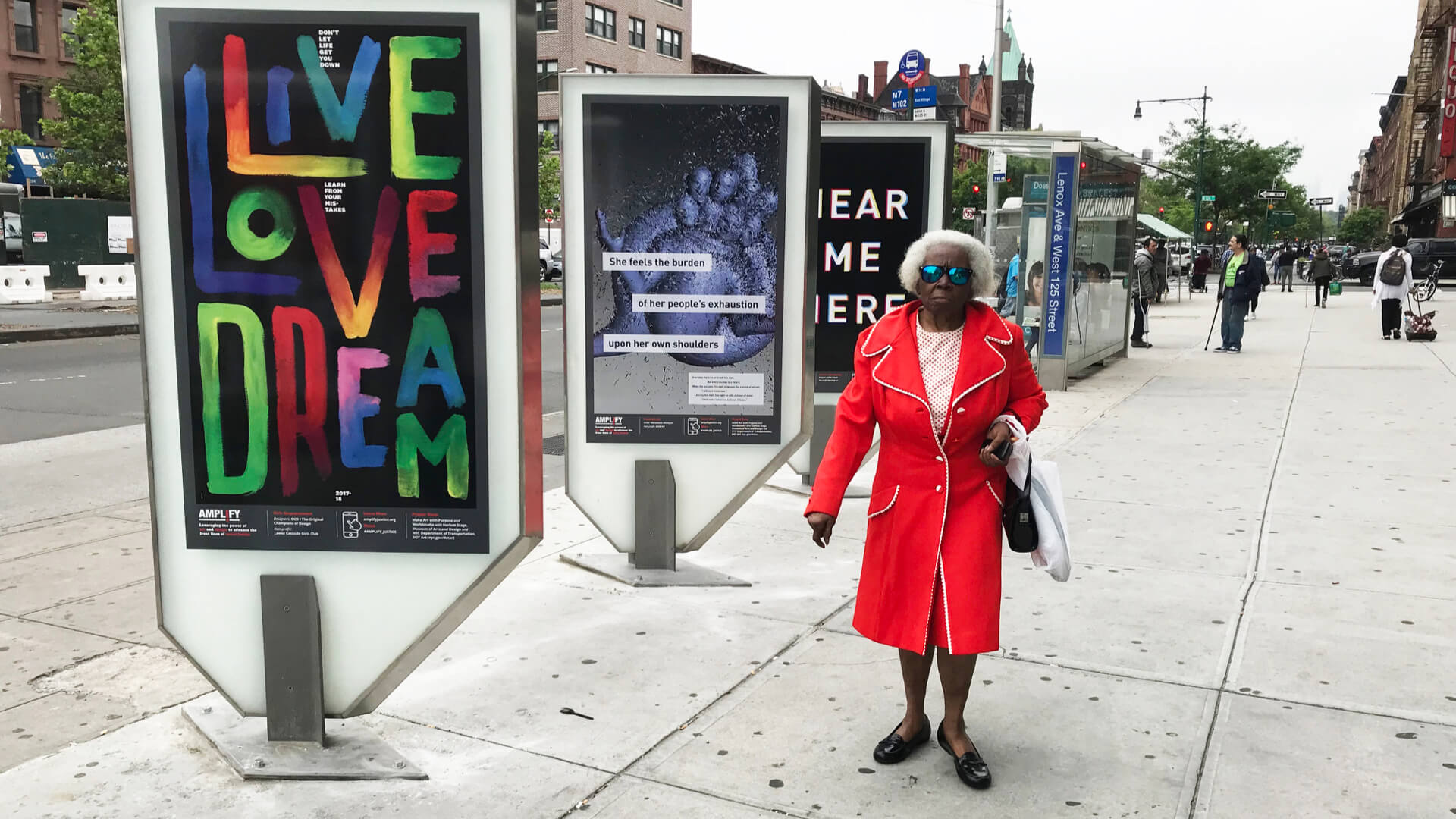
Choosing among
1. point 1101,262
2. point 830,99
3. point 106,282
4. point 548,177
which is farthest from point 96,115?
point 830,99

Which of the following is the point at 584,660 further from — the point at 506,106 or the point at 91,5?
the point at 91,5

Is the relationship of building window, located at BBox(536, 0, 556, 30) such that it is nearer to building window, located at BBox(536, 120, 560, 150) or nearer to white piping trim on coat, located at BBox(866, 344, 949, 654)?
building window, located at BBox(536, 120, 560, 150)

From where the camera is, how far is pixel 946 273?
3.62m

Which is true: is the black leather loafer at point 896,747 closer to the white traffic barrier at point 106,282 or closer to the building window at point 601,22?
the white traffic barrier at point 106,282

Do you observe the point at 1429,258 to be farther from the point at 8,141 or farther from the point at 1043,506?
Answer: the point at 8,141

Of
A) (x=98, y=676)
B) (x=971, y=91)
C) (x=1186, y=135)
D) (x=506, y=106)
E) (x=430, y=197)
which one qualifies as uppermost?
(x=971, y=91)

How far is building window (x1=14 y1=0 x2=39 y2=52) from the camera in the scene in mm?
47344

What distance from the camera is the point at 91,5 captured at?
117 ft

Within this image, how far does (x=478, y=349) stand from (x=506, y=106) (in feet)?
2.39

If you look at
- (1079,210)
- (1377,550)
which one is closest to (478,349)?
(1377,550)

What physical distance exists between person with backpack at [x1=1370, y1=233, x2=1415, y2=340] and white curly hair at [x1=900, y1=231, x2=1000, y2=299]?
677 inches

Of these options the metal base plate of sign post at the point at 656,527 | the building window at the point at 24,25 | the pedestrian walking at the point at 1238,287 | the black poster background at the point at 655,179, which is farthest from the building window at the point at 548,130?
the metal base plate of sign post at the point at 656,527

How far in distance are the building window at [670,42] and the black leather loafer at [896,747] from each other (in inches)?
2479

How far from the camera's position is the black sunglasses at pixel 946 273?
360 centimetres
